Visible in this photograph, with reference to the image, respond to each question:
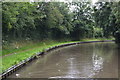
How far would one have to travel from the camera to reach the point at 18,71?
35.8 ft

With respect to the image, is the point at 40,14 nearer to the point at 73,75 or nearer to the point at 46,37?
the point at 46,37

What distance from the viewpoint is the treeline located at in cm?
1794

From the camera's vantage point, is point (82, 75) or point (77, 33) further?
point (77, 33)

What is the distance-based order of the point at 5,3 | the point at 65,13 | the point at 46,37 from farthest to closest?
the point at 65,13 < the point at 46,37 < the point at 5,3

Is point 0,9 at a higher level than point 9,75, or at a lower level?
higher

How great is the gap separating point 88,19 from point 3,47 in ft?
110

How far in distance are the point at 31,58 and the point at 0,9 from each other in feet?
17.1

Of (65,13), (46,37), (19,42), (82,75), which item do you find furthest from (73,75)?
(65,13)

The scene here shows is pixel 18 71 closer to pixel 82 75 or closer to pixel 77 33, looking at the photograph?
pixel 82 75

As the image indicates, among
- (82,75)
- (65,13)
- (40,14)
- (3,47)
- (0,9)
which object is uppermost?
(65,13)

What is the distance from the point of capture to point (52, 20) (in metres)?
28.3

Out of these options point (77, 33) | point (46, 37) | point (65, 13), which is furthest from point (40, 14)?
point (77, 33)

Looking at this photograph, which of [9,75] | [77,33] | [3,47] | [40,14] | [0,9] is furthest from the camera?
[77,33]

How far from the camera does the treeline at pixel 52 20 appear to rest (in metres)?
17.9
